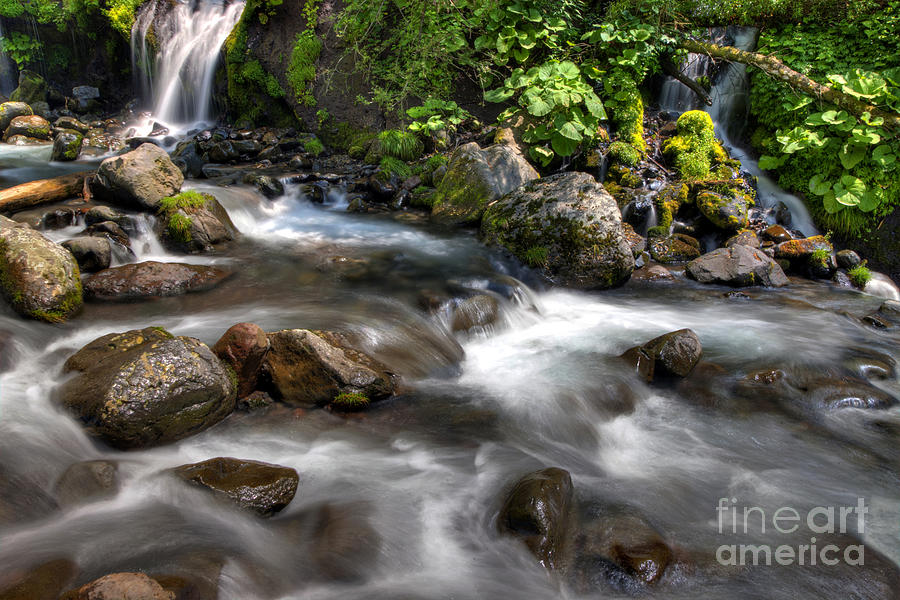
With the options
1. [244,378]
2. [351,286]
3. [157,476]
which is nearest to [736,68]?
[351,286]

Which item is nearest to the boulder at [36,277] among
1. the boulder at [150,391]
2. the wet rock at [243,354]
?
the boulder at [150,391]

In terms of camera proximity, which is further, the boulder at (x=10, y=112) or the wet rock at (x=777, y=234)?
the boulder at (x=10, y=112)

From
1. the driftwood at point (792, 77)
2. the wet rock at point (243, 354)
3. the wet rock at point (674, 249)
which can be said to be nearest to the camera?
the wet rock at point (243, 354)

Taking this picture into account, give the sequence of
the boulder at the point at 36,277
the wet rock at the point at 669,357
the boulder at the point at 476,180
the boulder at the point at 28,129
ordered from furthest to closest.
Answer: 1. the boulder at the point at 28,129
2. the boulder at the point at 476,180
3. the wet rock at the point at 669,357
4. the boulder at the point at 36,277

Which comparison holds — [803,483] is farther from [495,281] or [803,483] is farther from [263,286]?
[263,286]

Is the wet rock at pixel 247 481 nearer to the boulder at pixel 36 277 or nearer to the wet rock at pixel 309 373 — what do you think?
the wet rock at pixel 309 373

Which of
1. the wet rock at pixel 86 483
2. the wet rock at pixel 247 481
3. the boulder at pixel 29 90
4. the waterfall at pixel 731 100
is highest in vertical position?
the waterfall at pixel 731 100

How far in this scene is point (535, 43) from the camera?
367 inches

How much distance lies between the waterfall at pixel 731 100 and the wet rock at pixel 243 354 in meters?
8.13

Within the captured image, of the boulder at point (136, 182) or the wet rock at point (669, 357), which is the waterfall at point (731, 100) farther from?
the boulder at point (136, 182)

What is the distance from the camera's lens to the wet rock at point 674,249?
8008 millimetres

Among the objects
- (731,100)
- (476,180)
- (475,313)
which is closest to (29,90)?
(476,180)

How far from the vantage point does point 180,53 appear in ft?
48.8

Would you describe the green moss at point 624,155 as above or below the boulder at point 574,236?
above
